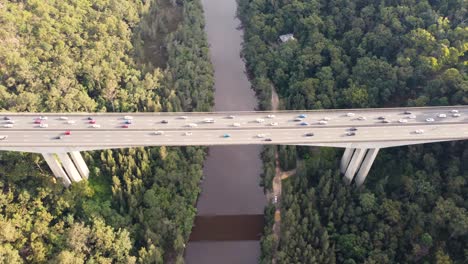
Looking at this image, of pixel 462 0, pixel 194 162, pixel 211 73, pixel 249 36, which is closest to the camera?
pixel 194 162

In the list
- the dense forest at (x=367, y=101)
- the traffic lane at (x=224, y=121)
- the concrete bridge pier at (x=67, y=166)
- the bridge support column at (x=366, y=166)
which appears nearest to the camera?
the dense forest at (x=367, y=101)

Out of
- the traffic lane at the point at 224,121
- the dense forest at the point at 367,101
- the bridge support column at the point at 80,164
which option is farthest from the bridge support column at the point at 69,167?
the dense forest at the point at 367,101

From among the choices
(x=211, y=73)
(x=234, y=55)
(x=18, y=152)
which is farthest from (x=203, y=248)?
(x=234, y=55)

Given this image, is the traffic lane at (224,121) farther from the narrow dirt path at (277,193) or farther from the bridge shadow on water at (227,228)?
the bridge shadow on water at (227,228)

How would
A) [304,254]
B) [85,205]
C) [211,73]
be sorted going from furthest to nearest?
1. [211,73]
2. [85,205]
3. [304,254]

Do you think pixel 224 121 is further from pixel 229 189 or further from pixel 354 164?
pixel 354 164

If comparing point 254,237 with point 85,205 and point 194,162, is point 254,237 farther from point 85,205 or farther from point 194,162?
point 85,205

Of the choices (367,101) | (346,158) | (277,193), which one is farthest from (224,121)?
(367,101)
